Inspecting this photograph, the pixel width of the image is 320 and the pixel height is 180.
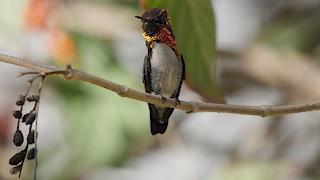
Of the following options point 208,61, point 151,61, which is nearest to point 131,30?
point 208,61

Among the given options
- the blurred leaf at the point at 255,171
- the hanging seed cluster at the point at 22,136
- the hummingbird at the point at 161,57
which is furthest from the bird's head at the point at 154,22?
the blurred leaf at the point at 255,171

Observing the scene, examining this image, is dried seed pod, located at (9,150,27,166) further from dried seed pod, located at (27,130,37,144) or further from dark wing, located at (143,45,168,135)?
dark wing, located at (143,45,168,135)

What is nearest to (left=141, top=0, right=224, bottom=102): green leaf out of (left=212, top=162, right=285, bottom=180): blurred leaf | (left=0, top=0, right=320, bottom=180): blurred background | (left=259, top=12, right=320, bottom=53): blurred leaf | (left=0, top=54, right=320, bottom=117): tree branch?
(left=0, top=54, right=320, bottom=117): tree branch

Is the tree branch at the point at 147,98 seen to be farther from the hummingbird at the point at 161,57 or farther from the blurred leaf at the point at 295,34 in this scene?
the blurred leaf at the point at 295,34

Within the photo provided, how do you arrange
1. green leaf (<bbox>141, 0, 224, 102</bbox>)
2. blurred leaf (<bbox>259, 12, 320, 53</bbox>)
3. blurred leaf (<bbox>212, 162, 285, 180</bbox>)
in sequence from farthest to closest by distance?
1. blurred leaf (<bbox>259, 12, 320, 53</bbox>)
2. blurred leaf (<bbox>212, 162, 285, 180</bbox>)
3. green leaf (<bbox>141, 0, 224, 102</bbox>)

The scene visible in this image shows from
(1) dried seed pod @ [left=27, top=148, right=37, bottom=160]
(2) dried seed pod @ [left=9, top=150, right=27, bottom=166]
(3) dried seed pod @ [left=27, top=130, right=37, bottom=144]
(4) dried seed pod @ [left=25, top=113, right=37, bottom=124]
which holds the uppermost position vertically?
(4) dried seed pod @ [left=25, top=113, right=37, bottom=124]

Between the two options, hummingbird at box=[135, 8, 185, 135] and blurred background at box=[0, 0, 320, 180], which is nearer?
hummingbird at box=[135, 8, 185, 135]

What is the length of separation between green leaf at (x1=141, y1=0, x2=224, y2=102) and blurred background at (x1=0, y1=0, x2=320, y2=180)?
0.95m

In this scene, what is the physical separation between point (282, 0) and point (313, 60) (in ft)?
1.13

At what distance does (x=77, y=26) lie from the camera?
2447 millimetres

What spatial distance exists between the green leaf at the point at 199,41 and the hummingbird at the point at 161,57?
7.4 inches

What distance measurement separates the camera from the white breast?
76 centimetres

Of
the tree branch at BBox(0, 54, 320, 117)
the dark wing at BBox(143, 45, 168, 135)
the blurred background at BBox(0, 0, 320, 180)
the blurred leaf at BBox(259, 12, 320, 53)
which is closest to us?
the tree branch at BBox(0, 54, 320, 117)

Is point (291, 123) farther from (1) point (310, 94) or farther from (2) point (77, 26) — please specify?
(2) point (77, 26)
